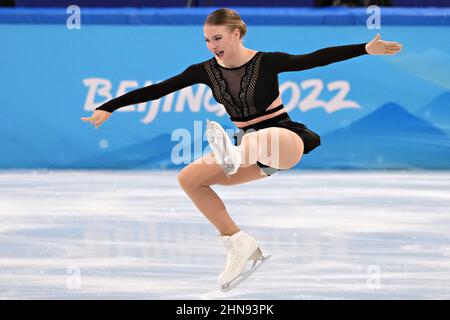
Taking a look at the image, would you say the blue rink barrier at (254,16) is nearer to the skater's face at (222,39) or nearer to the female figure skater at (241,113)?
the female figure skater at (241,113)

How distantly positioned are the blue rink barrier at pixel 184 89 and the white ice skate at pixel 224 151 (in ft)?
17.3

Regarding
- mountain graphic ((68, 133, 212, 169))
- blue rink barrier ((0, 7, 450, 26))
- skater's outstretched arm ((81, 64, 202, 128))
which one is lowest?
skater's outstretched arm ((81, 64, 202, 128))

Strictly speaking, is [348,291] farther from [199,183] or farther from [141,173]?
[141,173]

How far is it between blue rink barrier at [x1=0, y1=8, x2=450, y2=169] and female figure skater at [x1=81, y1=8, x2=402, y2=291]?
4848 mm

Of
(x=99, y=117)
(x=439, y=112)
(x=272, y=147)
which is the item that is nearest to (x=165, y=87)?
(x=99, y=117)

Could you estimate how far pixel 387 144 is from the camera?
9656 millimetres

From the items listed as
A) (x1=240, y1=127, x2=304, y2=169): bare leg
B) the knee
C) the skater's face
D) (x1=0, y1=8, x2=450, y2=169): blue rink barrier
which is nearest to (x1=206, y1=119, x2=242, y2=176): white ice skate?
(x1=240, y1=127, x2=304, y2=169): bare leg

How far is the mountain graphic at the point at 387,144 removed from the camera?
379 inches

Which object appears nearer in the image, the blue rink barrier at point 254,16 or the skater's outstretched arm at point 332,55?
the skater's outstretched arm at point 332,55

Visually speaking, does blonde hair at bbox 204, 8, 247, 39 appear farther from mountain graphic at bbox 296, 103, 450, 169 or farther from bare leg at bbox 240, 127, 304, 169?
mountain graphic at bbox 296, 103, 450, 169

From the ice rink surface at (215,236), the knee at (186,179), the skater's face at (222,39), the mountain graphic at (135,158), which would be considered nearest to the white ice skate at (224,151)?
the knee at (186,179)

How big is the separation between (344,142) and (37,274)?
17.1 feet

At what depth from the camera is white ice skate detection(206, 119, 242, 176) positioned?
424cm

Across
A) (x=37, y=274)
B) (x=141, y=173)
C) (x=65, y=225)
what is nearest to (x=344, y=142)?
(x=141, y=173)
